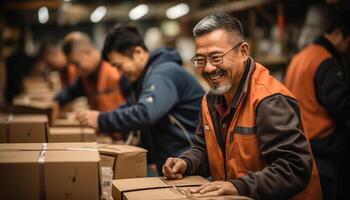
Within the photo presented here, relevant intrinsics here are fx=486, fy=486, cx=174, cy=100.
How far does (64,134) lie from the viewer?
393cm

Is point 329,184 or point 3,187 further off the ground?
point 3,187

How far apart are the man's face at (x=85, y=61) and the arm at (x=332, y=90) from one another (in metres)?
2.86

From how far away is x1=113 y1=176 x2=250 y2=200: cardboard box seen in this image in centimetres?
234

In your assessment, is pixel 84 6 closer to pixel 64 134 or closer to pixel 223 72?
pixel 64 134

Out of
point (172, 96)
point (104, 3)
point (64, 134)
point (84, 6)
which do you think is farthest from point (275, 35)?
point (84, 6)

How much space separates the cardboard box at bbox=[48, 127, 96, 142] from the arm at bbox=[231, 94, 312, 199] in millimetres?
1857

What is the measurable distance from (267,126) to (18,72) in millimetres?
11759

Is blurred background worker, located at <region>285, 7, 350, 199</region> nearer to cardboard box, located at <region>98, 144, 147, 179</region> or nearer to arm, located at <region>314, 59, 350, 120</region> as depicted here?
arm, located at <region>314, 59, 350, 120</region>

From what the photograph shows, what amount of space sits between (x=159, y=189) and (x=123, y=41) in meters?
2.04

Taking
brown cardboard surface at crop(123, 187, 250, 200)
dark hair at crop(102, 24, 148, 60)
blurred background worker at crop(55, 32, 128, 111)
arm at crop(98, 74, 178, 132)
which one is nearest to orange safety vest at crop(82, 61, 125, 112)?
blurred background worker at crop(55, 32, 128, 111)

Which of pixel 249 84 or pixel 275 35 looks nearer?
pixel 249 84

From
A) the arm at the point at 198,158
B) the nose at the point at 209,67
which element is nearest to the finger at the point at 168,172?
the arm at the point at 198,158

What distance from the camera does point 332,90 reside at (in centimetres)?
418

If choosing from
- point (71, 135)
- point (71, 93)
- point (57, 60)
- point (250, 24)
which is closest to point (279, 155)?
point (71, 135)
